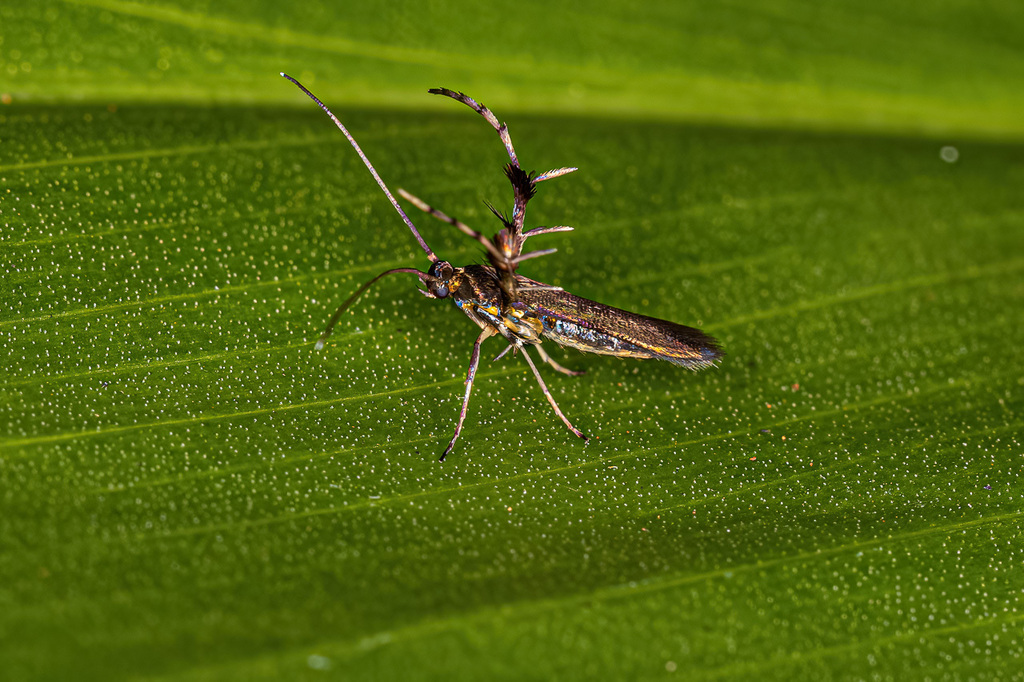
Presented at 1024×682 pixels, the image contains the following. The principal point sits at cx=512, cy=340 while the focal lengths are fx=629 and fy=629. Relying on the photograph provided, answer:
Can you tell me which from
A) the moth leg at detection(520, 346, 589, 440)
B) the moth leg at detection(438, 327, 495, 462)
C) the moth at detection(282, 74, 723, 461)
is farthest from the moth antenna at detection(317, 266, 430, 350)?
the moth leg at detection(520, 346, 589, 440)

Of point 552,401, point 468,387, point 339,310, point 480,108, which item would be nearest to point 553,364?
point 552,401

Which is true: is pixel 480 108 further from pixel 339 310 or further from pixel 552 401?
pixel 552 401

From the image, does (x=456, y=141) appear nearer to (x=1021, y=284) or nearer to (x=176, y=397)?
(x=176, y=397)

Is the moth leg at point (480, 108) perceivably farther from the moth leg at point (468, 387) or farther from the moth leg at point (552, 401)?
the moth leg at point (552, 401)

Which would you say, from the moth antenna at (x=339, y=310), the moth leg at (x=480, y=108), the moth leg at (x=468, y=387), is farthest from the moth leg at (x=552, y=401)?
the moth leg at (x=480, y=108)

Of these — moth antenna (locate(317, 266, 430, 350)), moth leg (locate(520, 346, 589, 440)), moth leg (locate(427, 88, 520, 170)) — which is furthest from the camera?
moth leg (locate(520, 346, 589, 440))

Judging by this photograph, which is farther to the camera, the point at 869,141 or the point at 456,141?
the point at 869,141

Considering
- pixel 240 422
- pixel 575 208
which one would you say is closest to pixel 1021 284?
pixel 575 208

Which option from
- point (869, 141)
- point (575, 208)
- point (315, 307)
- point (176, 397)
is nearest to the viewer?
point (176, 397)

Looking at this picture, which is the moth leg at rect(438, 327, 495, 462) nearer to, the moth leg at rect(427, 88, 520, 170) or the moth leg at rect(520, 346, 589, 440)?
the moth leg at rect(520, 346, 589, 440)
